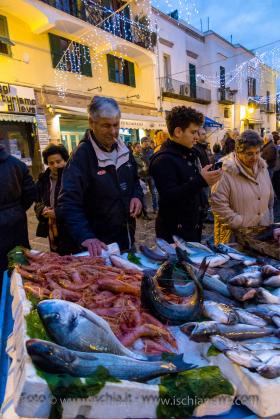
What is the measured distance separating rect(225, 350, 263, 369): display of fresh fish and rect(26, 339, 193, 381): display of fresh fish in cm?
16

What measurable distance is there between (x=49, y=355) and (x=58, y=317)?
0.17 metres

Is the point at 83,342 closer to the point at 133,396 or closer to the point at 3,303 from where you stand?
the point at 133,396

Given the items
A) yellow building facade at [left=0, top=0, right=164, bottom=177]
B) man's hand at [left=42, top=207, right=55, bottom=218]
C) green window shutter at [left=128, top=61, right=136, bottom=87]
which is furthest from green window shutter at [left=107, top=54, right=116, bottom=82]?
man's hand at [left=42, top=207, right=55, bottom=218]

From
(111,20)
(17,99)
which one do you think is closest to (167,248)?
(17,99)

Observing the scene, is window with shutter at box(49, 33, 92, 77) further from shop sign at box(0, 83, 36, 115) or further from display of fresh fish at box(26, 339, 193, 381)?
display of fresh fish at box(26, 339, 193, 381)

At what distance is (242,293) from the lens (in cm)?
162

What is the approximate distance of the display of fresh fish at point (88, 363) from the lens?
37.4 inches

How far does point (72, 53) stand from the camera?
12.7 meters

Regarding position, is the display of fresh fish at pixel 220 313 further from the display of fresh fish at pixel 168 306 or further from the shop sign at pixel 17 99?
the shop sign at pixel 17 99

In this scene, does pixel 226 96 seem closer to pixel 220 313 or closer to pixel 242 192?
pixel 242 192

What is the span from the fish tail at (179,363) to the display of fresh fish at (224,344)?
0.12 metres

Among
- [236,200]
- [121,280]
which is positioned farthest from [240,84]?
[121,280]

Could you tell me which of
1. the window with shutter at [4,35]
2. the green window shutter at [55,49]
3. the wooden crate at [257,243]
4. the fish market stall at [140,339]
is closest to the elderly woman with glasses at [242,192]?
the wooden crate at [257,243]

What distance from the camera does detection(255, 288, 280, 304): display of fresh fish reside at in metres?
1.56
